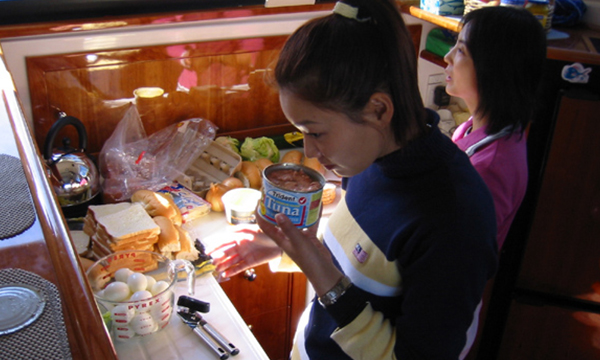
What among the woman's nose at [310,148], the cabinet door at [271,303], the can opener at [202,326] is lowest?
the cabinet door at [271,303]

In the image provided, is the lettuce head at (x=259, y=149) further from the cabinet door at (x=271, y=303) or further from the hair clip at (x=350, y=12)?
the hair clip at (x=350, y=12)

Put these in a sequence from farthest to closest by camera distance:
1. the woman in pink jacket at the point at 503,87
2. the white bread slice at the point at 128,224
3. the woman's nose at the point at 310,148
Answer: the white bread slice at the point at 128,224
the woman in pink jacket at the point at 503,87
the woman's nose at the point at 310,148

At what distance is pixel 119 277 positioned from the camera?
1.28m

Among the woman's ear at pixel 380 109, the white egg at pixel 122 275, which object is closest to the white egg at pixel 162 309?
the white egg at pixel 122 275

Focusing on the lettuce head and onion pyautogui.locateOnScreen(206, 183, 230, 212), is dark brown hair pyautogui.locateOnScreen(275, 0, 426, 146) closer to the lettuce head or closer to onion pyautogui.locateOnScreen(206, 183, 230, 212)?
onion pyautogui.locateOnScreen(206, 183, 230, 212)

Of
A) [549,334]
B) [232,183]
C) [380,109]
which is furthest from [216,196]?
[549,334]

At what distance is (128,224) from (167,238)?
0.35ft

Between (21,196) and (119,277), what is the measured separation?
41 cm

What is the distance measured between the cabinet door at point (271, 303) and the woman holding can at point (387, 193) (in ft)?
2.67

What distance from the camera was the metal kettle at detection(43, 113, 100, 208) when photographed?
5.18 feet

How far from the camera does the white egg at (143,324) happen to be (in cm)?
120

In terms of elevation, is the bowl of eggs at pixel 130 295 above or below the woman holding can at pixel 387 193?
below

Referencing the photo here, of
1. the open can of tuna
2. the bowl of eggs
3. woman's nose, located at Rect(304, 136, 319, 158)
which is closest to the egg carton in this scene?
the bowl of eggs

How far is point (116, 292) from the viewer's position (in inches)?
47.7
